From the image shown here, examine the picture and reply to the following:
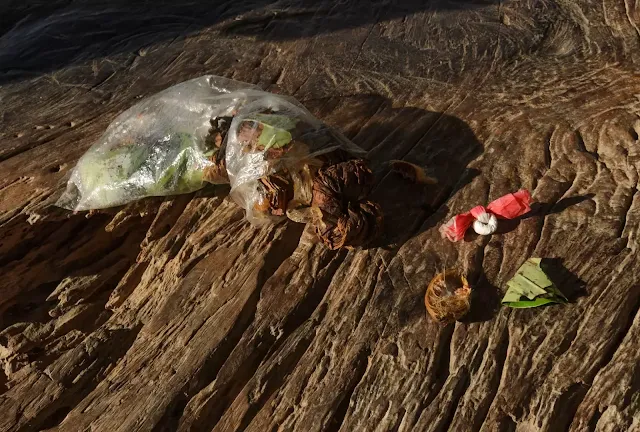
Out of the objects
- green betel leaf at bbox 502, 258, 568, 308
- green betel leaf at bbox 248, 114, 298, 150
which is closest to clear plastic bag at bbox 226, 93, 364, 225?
green betel leaf at bbox 248, 114, 298, 150

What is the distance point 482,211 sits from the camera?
282 cm

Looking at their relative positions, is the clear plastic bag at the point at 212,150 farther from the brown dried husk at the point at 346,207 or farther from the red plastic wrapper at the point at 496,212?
the red plastic wrapper at the point at 496,212

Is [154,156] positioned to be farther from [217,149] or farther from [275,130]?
[275,130]

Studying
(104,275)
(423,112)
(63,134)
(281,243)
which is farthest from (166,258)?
(423,112)

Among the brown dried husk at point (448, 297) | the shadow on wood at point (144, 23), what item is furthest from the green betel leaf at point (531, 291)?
the shadow on wood at point (144, 23)

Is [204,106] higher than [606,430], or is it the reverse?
[204,106]

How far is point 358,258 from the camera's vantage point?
111 inches

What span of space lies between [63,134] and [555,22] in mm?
3436

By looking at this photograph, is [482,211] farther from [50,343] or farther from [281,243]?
[50,343]

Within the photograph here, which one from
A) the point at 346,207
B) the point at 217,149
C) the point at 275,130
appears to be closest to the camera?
the point at 346,207

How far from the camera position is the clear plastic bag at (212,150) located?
2855mm

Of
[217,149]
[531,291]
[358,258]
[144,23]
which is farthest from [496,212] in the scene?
[144,23]

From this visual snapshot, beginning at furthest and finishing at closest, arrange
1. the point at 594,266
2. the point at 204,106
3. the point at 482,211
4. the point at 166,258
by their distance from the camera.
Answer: the point at 204,106, the point at 166,258, the point at 482,211, the point at 594,266

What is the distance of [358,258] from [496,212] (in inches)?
26.4
